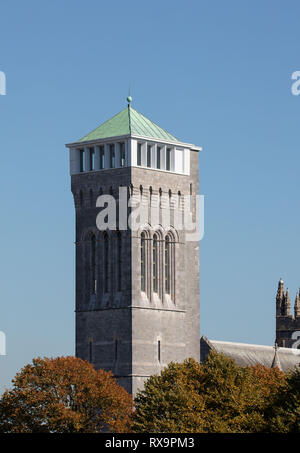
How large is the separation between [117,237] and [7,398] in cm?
2468

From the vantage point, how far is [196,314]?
17338 centimetres

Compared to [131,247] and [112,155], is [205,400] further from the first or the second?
[112,155]

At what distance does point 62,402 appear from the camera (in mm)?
146750

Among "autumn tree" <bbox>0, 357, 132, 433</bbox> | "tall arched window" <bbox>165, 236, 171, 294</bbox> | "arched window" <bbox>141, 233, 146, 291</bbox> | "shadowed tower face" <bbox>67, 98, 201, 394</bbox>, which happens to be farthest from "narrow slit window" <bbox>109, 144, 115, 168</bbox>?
"autumn tree" <bbox>0, 357, 132, 433</bbox>

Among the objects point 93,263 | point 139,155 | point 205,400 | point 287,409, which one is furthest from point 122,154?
point 287,409

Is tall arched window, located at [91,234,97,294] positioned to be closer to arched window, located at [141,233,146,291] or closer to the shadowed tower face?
the shadowed tower face

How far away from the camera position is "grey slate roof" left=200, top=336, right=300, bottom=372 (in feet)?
581

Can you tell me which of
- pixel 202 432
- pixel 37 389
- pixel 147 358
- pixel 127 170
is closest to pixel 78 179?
pixel 127 170

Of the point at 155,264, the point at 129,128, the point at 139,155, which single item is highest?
the point at 129,128
